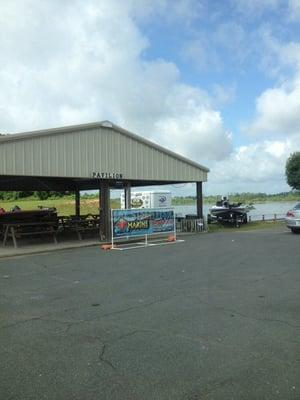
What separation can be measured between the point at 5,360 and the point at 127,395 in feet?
5.52

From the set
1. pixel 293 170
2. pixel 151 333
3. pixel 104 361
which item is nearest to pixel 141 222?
pixel 151 333

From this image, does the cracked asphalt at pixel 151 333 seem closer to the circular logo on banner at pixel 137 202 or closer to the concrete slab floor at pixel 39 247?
the concrete slab floor at pixel 39 247

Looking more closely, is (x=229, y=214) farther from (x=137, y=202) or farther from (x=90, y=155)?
(x=90, y=155)

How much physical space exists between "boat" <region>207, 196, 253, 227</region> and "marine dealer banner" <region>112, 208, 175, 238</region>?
1171cm

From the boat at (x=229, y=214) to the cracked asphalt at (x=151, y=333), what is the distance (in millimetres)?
20715

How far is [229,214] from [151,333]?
2719 cm

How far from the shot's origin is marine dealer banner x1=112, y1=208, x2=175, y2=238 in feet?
62.7

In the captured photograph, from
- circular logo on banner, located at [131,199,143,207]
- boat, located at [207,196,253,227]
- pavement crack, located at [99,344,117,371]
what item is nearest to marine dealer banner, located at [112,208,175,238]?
boat, located at [207,196,253,227]

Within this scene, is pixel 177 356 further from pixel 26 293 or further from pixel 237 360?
pixel 26 293

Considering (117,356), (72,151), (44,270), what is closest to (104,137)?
(72,151)

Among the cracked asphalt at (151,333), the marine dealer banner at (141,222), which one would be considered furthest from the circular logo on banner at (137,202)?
the cracked asphalt at (151,333)

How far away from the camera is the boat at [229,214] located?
107ft

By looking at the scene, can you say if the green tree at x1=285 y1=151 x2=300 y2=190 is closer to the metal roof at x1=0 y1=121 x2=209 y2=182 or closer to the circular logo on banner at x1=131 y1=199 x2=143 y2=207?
the circular logo on banner at x1=131 y1=199 x2=143 y2=207

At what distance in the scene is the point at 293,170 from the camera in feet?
207
